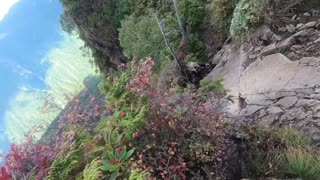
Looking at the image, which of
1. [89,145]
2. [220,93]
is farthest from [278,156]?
[89,145]

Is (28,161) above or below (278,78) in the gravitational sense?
below

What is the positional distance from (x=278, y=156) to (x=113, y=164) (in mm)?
1723

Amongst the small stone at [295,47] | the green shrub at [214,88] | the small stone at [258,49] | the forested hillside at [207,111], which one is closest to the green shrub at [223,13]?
the forested hillside at [207,111]

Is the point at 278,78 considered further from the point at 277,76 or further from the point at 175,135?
the point at 175,135

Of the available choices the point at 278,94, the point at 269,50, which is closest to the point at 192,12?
the point at 269,50

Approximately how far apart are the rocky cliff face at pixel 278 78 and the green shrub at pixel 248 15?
18cm

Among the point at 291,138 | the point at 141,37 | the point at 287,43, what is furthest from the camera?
the point at 141,37

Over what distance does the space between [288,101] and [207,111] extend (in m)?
1.71

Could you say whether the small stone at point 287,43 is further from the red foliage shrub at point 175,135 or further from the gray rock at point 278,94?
the red foliage shrub at point 175,135

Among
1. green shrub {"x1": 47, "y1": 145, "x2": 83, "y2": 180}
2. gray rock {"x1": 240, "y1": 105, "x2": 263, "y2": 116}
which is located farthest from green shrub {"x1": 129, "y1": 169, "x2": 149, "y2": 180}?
gray rock {"x1": 240, "y1": 105, "x2": 263, "y2": 116}

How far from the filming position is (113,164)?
10.3 ft

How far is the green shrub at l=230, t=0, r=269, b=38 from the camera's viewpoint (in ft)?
21.4

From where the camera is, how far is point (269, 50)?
20.5 ft

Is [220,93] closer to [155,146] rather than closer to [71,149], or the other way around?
[155,146]
